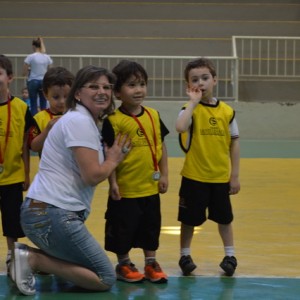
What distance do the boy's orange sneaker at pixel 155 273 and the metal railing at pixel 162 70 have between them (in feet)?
34.8

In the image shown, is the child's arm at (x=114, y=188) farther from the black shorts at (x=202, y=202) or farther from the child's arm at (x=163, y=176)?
the black shorts at (x=202, y=202)

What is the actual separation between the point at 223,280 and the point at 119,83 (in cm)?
138

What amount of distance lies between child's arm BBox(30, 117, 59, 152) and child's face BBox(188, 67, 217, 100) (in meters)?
0.96

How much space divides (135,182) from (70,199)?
54 cm

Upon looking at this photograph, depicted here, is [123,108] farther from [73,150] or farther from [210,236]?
[210,236]

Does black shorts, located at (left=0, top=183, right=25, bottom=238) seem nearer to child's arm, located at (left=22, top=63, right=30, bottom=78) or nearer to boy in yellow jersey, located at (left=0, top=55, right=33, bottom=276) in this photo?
boy in yellow jersey, located at (left=0, top=55, right=33, bottom=276)

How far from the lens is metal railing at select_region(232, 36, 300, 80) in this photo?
16875 millimetres

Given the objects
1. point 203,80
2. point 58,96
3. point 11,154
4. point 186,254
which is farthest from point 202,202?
point 11,154

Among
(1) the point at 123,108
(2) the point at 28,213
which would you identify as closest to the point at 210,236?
(1) the point at 123,108

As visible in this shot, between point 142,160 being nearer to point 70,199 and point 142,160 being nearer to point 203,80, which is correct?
point 70,199

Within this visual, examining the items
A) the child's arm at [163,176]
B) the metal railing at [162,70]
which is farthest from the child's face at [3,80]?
the metal railing at [162,70]

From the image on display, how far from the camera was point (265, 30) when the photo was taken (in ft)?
62.6

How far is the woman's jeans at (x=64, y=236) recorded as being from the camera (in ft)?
14.9

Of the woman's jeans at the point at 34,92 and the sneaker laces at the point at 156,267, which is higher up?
the woman's jeans at the point at 34,92
